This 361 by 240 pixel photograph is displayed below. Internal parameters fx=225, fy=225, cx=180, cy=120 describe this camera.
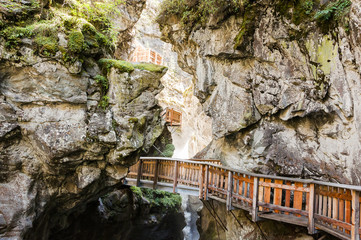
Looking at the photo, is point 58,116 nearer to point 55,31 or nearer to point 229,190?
point 55,31

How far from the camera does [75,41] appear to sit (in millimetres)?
8203

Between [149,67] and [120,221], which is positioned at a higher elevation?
[149,67]

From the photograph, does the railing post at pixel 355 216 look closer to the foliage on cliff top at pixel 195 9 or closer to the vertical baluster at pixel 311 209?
the vertical baluster at pixel 311 209

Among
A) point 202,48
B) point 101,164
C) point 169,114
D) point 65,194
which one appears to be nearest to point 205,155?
point 169,114

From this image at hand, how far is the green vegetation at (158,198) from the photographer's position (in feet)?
54.7

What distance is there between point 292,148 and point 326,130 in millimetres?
1482

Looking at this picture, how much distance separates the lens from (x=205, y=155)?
15.3 meters

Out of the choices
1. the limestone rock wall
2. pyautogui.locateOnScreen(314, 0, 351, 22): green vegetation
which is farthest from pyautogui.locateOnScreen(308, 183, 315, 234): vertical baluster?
the limestone rock wall

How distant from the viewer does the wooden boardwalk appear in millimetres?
5484

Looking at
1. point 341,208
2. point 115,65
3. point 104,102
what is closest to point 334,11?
point 341,208

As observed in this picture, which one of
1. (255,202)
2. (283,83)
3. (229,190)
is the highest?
(283,83)

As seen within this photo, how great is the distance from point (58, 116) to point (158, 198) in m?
12.3

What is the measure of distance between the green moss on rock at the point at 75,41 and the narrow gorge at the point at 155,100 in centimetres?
4

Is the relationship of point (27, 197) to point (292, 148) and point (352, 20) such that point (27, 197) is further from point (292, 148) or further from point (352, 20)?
point (352, 20)
